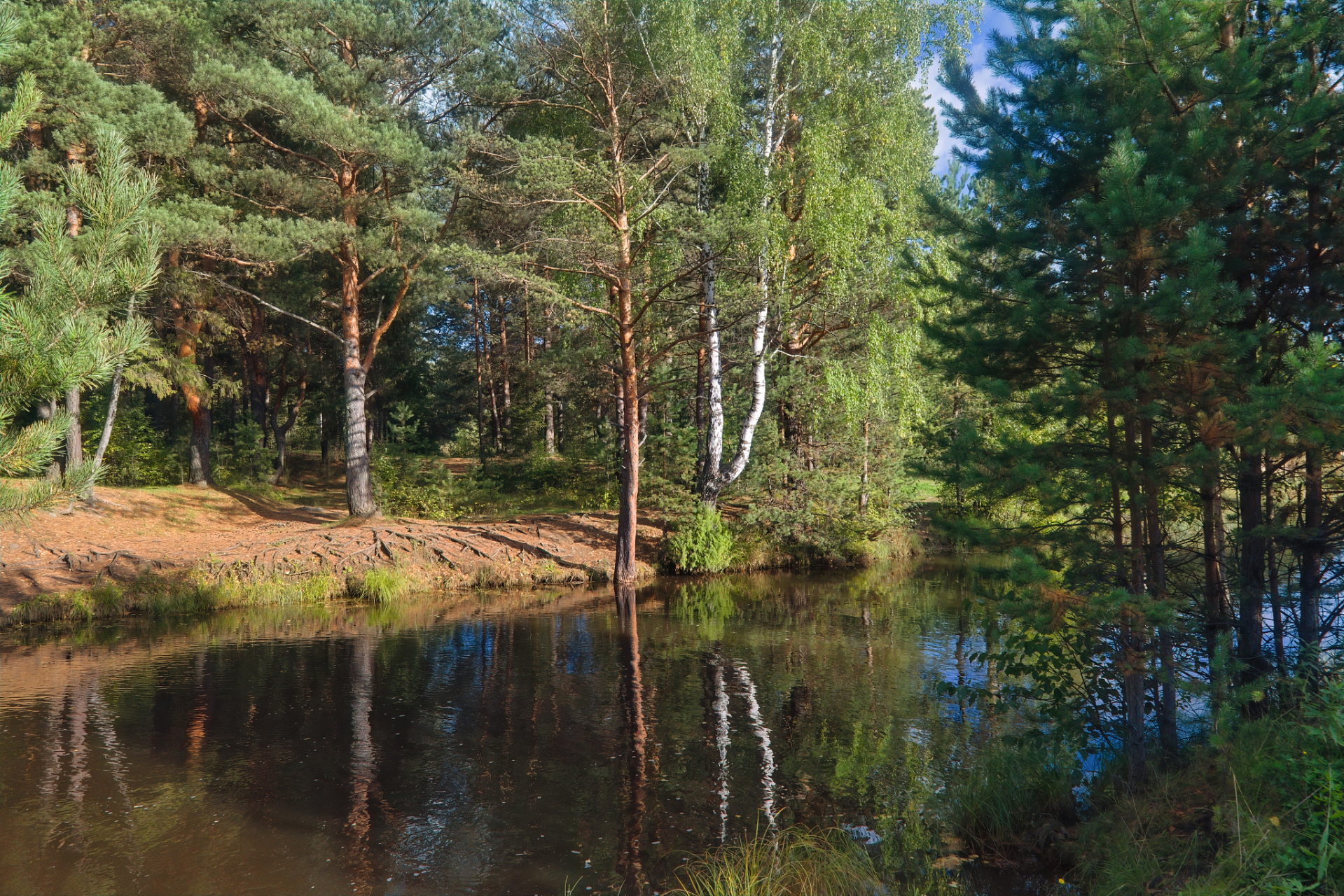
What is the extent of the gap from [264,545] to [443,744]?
10.2m

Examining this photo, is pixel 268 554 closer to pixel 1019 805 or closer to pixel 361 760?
pixel 361 760

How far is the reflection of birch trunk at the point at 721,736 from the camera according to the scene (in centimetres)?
641

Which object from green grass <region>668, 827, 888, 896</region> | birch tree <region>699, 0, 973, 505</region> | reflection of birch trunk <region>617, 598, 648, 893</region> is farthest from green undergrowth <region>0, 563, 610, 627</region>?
green grass <region>668, 827, 888, 896</region>

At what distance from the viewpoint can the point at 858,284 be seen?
1766 centimetres

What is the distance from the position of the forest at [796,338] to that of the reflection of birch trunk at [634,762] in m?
0.09

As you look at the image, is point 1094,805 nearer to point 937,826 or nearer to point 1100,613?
point 937,826

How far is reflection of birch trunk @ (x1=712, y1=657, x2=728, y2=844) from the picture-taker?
6.41 meters

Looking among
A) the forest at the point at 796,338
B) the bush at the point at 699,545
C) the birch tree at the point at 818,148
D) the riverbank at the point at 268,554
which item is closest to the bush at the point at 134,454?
the forest at the point at 796,338

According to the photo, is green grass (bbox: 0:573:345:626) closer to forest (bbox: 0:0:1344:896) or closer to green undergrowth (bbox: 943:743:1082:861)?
forest (bbox: 0:0:1344:896)

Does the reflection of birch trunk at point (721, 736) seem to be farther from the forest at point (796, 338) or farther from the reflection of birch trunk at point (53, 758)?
the reflection of birch trunk at point (53, 758)

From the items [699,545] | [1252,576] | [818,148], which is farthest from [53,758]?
[818,148]

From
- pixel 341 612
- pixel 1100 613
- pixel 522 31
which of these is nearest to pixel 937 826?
pixel 1100 613

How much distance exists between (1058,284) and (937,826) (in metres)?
4.05

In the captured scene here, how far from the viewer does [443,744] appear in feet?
26.6
